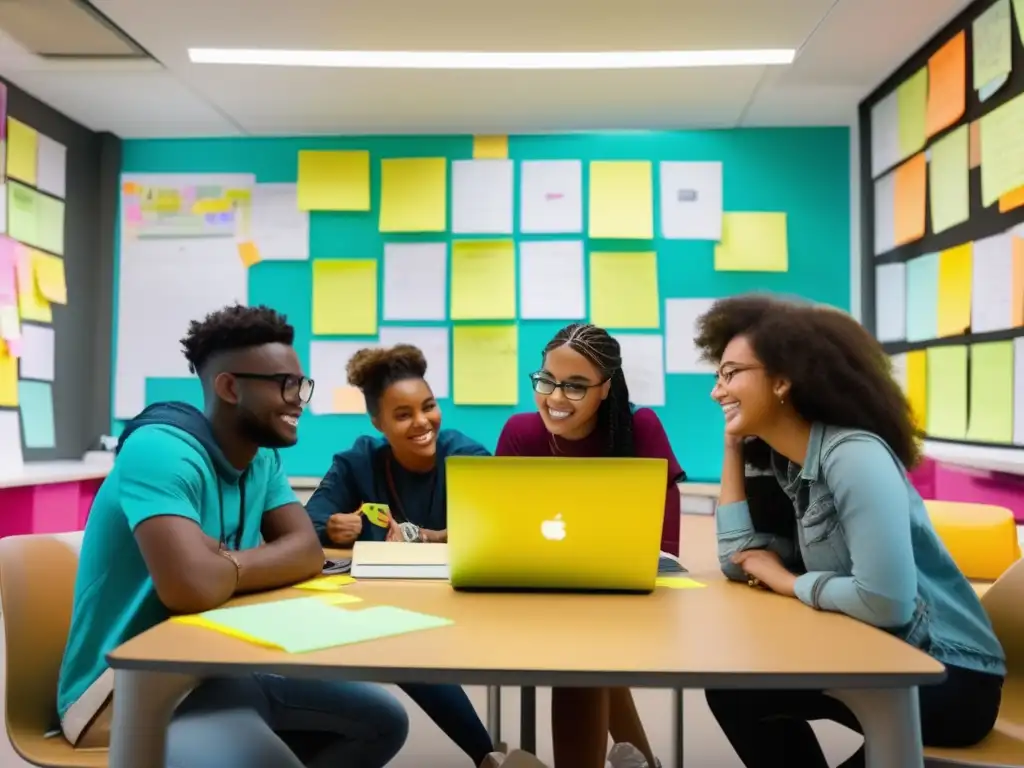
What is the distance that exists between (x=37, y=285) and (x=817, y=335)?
272cm

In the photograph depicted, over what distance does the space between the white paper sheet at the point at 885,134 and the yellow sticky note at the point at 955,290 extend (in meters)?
0.50

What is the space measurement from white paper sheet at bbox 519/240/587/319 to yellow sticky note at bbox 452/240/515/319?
0.06m

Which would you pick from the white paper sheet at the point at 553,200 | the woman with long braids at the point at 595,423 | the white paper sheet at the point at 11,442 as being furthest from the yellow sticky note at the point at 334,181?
the woman with long braids at the point at 595,423

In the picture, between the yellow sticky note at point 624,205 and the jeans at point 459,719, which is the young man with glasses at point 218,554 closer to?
the jeans at point 459,719

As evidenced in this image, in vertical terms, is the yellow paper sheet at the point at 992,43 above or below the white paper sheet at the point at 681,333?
above

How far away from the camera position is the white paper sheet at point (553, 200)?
3.31 m

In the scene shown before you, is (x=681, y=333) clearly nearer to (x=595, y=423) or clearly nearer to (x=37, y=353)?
(x=595, y=423)

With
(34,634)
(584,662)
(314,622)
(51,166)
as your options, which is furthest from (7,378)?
(584,662)

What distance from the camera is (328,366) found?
3379 mm

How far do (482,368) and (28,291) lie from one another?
1.60m

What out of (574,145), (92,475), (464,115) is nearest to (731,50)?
(574,145)

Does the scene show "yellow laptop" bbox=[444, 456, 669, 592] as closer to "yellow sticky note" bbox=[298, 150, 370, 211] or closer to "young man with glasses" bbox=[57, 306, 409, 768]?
"young man with glasses" bbox=[57, 306, 409, 768]

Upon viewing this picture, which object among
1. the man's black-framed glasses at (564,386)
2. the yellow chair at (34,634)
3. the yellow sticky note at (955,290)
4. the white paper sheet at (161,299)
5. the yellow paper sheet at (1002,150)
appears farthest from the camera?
the white paper sheet at (161,299)

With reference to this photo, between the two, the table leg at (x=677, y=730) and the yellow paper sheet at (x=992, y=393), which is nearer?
the table leg at (x=677, y=730)
